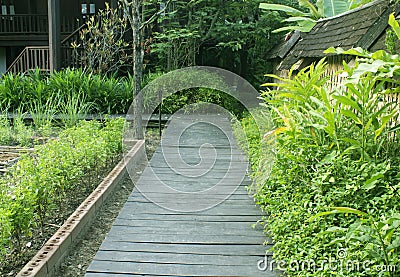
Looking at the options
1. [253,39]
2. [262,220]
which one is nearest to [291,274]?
[262,220]

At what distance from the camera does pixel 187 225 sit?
4.50m

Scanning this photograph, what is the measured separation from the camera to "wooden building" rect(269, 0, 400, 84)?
507 cm

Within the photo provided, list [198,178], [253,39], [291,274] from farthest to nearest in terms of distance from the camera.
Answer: [253,39] → [198,178] → [291,274]

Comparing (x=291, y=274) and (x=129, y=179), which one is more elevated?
(x=291, y=274)

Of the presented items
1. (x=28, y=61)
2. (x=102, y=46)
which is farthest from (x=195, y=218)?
(x=28, y=61)

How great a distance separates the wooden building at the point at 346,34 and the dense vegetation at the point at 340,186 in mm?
659

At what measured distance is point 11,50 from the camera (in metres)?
18.3

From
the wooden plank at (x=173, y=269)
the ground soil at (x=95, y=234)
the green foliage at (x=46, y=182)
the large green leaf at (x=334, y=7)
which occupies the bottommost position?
the ground soil at (x=95, y=234)

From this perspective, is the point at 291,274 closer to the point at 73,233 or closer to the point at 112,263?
the point at 112,263

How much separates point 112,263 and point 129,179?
2573mm

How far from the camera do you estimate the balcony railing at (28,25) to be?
1654cm

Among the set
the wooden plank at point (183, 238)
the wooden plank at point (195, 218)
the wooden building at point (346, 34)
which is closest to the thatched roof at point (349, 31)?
the wooden building at point (346, 34)

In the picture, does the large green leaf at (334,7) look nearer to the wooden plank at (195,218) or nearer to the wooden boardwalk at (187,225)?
the wooden boardwalk at (187,225)

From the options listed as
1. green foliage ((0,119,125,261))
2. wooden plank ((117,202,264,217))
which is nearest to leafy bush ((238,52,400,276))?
wooden plank ((117,202,264,217))
